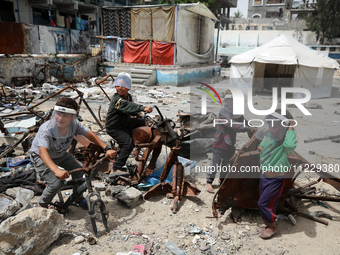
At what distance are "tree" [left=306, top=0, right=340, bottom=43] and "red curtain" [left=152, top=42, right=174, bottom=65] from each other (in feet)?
87.2

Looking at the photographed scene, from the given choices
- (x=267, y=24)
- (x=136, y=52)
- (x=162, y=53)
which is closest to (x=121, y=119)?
(x=162, y=53)

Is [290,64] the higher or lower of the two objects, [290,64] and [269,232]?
the higher

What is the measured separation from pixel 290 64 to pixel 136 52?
30.0 feet

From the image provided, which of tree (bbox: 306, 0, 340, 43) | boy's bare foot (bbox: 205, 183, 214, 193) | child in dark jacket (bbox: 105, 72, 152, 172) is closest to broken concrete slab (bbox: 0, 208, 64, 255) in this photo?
child in dark jacket (bbox: 105, 72, 152, 172)

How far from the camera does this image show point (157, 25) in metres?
16.1

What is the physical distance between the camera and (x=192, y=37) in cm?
1777

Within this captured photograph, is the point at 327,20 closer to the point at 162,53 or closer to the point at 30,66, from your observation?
the point at 162,53

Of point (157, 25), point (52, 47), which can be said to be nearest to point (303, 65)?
point (157, 25)

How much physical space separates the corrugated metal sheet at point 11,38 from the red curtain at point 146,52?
592cm

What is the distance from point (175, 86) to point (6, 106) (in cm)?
887

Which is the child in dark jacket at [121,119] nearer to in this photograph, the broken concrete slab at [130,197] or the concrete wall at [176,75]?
the broken concrete slab at [130,197]

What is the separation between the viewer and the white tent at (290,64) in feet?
40.4

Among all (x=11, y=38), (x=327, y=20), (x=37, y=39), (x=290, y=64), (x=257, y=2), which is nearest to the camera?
(x=290, y=64)

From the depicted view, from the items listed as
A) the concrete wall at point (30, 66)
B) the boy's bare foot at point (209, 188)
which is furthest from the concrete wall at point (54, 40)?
the boy's bare foot at point (209, 188)
